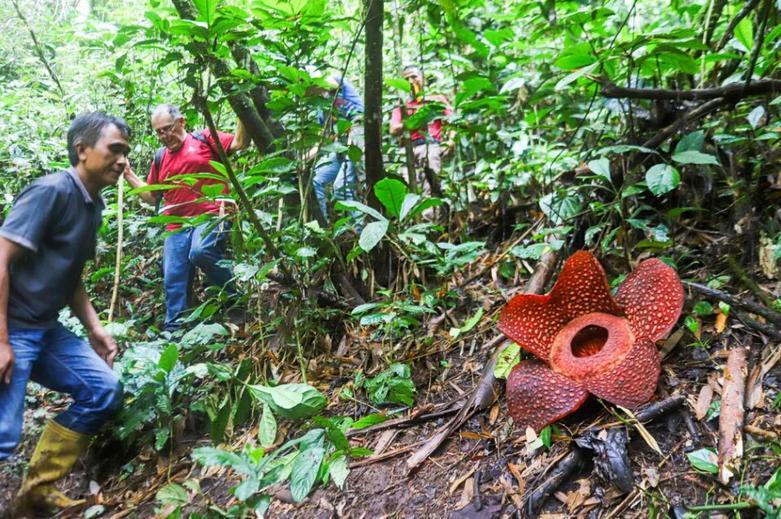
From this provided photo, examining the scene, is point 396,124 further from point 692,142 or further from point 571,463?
point 571,463

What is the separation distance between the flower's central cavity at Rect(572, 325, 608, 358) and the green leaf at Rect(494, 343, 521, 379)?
233 mm

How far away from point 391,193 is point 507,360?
2.97ft

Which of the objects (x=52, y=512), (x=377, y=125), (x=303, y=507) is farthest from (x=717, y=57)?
(x=52, y=512)

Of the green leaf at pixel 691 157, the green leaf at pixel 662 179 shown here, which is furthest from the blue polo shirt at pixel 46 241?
the green leaf at pixel 691 157

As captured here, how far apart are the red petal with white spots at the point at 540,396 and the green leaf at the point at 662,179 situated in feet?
2.69

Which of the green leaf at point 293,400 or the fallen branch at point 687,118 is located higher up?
the fallen branch at point 687,118

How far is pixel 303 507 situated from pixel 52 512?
58.1 inches

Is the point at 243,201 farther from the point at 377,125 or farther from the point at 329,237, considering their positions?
the point at 377,125

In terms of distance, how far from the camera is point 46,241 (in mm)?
2318

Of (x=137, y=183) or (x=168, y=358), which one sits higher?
(x=137, y=183)

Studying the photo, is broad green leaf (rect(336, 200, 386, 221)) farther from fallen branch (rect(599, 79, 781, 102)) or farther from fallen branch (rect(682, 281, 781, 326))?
fallen branch (rect(682, 281, 781, 326))

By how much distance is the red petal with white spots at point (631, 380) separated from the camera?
61.3 inches

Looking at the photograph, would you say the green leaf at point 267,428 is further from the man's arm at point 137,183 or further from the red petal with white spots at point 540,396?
the man's arm at point 137,183

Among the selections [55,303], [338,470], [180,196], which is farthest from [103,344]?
[338,470]
